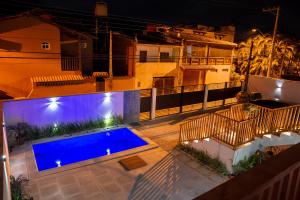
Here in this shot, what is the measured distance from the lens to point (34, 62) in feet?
57.8

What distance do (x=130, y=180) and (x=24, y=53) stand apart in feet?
44.6

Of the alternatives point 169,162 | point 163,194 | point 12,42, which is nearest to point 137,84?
point 12,42

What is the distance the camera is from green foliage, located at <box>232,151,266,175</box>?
9367mm

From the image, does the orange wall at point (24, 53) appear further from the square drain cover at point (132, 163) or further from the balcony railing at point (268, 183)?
the balcony railing at point (268, 183)

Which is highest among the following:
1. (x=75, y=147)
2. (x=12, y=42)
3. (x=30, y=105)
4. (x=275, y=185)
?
(x=12, y=42)

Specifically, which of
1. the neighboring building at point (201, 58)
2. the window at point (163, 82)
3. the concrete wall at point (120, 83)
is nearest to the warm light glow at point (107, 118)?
the concrete wall at point (120, 83)

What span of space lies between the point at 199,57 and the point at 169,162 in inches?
687

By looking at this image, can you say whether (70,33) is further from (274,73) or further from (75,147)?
(274,73)

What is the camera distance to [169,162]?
33.6ft

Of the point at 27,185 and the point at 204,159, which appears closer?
the point at 27,185

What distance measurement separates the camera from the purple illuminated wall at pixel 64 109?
446 inches

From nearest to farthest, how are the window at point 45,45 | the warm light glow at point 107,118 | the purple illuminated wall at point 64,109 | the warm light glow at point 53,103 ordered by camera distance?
the purple illuminated wall at point 64,109, the warm light glow at point 53,103, the warm light glow at point 107,118, the window at point 45,45

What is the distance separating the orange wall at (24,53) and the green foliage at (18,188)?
10.2 metres

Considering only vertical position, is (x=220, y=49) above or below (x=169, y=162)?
above
